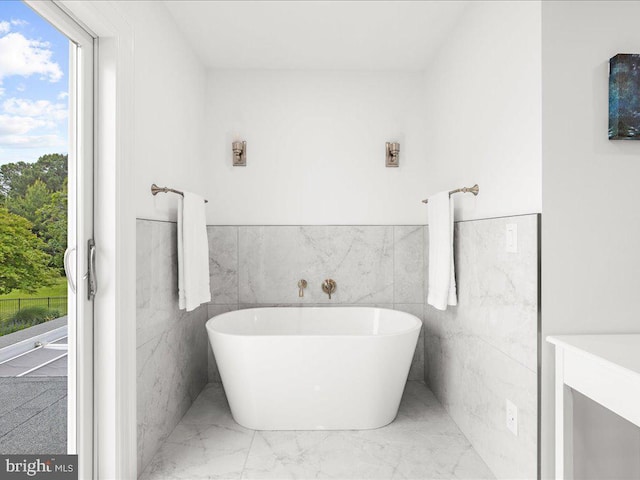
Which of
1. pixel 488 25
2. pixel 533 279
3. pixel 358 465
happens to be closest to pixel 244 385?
pixel 358 465

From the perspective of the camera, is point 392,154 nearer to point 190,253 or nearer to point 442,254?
point 442,254

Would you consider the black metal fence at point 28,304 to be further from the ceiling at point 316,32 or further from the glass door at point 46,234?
the ceiling at point 316,32

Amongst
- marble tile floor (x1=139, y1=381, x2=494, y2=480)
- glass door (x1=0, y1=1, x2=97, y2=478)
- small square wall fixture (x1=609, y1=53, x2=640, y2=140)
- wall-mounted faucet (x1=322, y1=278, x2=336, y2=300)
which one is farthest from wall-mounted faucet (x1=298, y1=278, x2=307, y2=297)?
small square wall fixture (x1=609, y1=53, x2=640, y2=140)

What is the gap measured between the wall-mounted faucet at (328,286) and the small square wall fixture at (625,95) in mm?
2120

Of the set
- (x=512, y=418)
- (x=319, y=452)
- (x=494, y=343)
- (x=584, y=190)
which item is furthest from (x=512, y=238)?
(x=319, y=452)

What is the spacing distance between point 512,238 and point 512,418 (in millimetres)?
809

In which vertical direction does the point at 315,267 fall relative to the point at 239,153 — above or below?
below

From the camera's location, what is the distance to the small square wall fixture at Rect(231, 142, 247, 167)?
10.7ft

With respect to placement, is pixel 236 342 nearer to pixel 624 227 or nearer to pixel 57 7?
pixel 57 7

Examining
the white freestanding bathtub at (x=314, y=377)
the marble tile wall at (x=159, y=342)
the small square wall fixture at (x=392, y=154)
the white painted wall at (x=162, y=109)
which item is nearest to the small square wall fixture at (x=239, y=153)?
the white painted wall at (x=162, y=109)

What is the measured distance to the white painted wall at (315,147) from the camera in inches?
131

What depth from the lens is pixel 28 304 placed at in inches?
59.1

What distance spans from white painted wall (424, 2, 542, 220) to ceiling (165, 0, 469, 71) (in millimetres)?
213

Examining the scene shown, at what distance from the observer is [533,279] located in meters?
1.71
